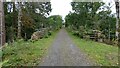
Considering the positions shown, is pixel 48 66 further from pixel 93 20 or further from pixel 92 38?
pixel 93 20

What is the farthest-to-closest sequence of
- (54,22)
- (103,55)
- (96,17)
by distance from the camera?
(54,22), (96,17), (103,55)

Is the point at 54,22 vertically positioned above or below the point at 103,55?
above

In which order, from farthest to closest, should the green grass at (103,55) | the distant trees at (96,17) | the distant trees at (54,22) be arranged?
the distant trees at (54,22) → the distant trees at (96,17) → the green grass at (103,55)

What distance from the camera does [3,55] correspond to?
12.0m

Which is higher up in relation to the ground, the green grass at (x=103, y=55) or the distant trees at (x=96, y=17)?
the distant trees at (x=96, y=17)

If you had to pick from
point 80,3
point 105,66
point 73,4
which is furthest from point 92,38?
point 105,66

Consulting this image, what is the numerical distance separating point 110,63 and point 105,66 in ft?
2.16

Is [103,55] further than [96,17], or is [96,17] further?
[96,17]

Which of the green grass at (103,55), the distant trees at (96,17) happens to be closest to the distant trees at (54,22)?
the distant trees at (96,17)

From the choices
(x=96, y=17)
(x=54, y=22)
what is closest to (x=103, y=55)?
(x=96, y=17)

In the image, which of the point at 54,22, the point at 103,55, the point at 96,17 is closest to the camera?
the point at 103,55

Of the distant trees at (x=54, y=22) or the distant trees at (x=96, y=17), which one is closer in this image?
the distant trees at (x=96, y=17)

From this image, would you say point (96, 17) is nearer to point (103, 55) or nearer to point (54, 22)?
point (103, 55)

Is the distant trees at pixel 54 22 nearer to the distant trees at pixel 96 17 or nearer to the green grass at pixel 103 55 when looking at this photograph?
the distant trees at pixel 96 17
